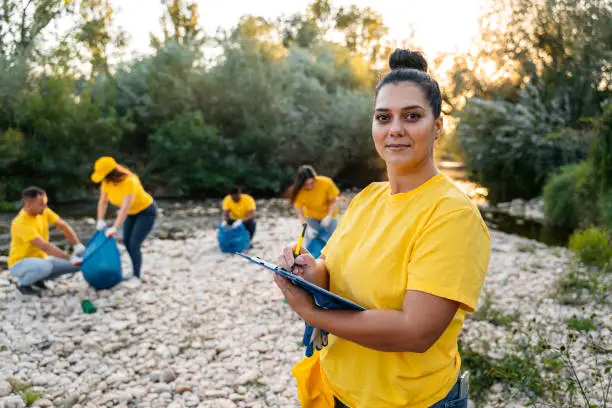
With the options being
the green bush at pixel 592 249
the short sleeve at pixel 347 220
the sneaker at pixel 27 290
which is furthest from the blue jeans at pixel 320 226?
the short sleeve at pixel 347 220

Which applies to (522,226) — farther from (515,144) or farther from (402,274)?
(402,274)

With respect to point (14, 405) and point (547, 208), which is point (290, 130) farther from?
point (14, 405)

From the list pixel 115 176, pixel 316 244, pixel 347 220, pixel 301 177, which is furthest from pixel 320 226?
pixel 347 220

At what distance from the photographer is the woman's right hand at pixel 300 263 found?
142 centimetres

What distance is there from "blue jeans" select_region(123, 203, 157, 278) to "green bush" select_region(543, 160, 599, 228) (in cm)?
840

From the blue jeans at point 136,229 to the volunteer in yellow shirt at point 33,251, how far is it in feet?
2.09

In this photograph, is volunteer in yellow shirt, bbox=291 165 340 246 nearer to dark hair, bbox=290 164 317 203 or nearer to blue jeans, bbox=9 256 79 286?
dark hair, bbox=290 164 317 203

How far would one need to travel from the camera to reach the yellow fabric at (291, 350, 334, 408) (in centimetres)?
146

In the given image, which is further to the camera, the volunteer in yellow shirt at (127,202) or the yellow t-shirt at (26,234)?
the volunteer in yellow shirt at (127,202)

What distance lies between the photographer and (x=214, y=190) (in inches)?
671

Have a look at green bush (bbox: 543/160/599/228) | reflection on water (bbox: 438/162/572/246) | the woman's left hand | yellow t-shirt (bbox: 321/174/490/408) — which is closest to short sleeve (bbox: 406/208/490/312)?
yellow t-shirt (bbox: 321/174/490/408)

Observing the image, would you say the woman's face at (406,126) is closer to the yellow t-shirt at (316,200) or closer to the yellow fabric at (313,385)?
the yellow fabric at (313,385)

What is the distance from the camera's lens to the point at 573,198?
11.1 meters

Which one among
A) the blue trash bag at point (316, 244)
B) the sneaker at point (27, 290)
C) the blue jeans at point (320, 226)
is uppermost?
the blue jeans at point (320, 226)
